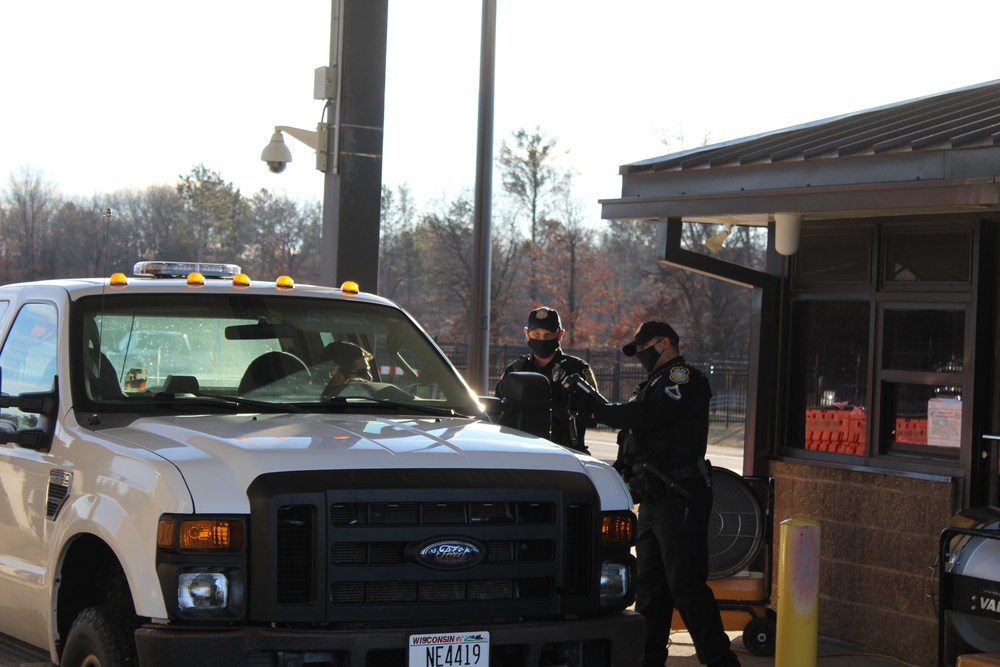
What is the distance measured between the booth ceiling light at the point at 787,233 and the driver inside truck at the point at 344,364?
3.56 metres

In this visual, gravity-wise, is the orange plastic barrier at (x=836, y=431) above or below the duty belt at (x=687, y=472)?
above

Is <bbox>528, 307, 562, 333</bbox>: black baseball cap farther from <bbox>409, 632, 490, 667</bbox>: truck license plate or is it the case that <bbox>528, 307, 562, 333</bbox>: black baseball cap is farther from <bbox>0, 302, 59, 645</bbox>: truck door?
<bbox>409, 632, 490, 667</bbox>: truck license plate

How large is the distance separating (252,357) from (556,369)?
8.85 feet

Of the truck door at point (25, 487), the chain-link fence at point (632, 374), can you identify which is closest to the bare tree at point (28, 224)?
the truck door at point (25, 487)

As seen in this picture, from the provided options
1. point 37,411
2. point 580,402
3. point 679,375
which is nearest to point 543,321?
point 580,402

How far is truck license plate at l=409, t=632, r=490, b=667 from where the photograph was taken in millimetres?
4297

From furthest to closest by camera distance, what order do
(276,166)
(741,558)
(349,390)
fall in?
1. (276,166)
2. (741,558)
3. (349,390)

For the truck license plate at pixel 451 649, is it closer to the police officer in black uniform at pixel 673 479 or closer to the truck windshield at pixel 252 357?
the truck windshield at pixel 252 357

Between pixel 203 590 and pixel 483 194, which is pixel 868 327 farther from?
pixel 203 590

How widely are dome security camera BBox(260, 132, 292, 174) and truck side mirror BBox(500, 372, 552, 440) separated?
7313 millimetres

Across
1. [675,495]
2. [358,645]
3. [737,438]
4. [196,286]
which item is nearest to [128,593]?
[358,645]

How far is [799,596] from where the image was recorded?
5.50 m

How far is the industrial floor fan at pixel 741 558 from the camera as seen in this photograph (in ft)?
25.5

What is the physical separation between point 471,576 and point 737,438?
91.5 ft
